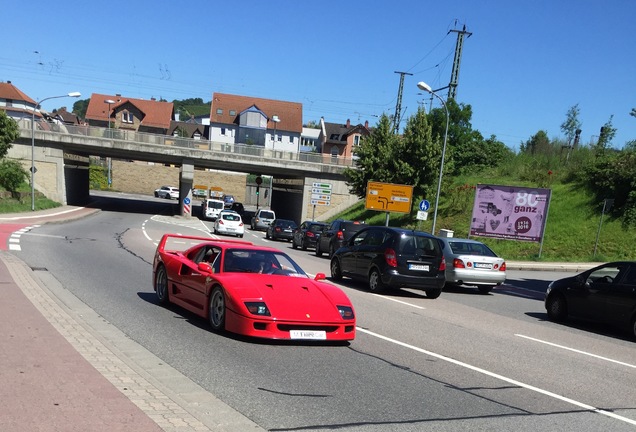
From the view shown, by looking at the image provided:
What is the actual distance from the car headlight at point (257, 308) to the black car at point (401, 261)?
7030 millimetres

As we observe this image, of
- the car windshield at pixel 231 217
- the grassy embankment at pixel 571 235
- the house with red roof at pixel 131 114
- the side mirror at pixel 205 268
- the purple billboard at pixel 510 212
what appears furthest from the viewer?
the house with red roof at pixel 131 114

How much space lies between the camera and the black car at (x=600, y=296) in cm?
1136

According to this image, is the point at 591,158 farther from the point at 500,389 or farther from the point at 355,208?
the point at 500,389

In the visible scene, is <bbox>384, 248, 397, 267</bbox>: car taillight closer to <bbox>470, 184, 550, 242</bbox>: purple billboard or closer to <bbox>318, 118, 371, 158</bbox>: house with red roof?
<bbox>470, 184, 550, 242</bbox>: purple billboard

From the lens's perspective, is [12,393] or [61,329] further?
[61,329]

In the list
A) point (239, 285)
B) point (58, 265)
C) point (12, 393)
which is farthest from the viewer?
point (58, 265)

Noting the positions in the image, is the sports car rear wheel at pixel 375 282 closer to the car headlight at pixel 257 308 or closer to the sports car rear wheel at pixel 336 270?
the sports car rear wheel at pixel 336 270

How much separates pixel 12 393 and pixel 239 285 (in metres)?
3.49

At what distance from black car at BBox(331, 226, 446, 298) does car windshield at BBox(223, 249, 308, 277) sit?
5.44 metres

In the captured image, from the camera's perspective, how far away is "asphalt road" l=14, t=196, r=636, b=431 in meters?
5.38

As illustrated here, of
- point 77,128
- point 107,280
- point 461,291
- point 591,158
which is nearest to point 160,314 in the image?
point 107,280

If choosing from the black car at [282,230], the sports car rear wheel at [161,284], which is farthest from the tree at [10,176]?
the sports car rear wheel at [161,284]

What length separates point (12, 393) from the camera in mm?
4895

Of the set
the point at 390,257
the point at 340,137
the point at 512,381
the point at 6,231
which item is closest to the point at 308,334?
the point at 512,381
